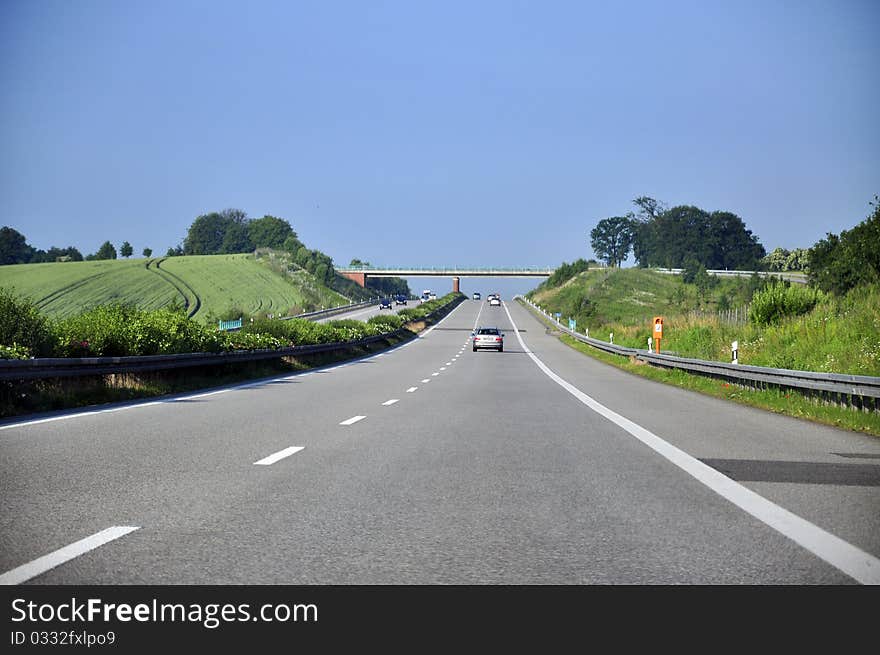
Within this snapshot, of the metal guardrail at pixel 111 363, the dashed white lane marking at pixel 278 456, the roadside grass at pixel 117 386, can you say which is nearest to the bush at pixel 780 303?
the roadside grass at pixel 117 386

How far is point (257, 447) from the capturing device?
33.9ft

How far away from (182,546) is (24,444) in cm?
567

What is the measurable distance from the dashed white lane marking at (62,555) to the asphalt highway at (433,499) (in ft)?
0.07

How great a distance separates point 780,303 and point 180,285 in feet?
320

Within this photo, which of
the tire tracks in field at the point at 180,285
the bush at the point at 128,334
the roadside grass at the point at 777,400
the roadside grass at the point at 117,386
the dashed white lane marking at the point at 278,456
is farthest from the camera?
the tire tracks in field at the point at 180,285

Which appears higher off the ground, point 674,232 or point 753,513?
point 674,232

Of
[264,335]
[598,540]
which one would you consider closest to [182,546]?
[598,540]

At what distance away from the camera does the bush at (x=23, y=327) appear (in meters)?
16.7

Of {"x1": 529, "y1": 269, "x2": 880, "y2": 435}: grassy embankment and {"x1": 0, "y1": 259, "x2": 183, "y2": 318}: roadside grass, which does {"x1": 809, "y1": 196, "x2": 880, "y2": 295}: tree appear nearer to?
{"x1": 529, "y1": 269, "x2": 880, "y2": 435}: grassy embankment

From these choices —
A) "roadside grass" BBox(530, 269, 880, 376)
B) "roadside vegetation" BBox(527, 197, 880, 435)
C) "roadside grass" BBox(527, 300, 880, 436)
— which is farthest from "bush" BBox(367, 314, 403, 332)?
"roadside grass" BBox(527, 300, 880, 436)

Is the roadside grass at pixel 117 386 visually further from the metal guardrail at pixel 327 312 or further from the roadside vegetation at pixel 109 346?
the metal guardrail at pixel 327 312

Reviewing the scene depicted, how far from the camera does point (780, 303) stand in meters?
29.3

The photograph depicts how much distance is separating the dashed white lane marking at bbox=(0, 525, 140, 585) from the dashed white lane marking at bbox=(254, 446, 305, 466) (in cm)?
302
